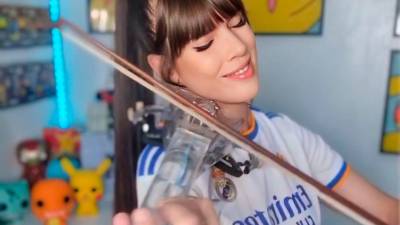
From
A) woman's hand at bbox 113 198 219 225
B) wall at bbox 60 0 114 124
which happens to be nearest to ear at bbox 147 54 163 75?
woman's hand at bbox 113 198 219 225

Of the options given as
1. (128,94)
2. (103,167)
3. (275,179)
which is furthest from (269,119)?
(103,167)

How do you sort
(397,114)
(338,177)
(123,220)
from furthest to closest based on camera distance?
1. (397,114)
2. (338,177)
3. (123,220)

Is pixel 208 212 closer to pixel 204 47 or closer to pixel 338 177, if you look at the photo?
pixel 204 47

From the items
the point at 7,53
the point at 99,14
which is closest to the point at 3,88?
the point at 7,53

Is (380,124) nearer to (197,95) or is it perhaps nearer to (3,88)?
(197,95)

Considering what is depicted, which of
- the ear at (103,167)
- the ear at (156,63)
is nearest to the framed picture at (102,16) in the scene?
the ear at (156,63)

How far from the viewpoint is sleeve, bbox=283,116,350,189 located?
441 millimetres

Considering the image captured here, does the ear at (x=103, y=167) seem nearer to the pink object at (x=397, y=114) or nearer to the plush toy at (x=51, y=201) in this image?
the plush toy at (x=51, y=201)

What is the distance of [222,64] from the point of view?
12.1 inches

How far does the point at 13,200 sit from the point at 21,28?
29cm

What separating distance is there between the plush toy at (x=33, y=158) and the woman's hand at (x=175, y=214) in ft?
1.49

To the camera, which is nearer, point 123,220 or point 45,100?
point 123,220

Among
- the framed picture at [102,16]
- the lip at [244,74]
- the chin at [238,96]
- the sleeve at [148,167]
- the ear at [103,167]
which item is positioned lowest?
the ear at [103,167]

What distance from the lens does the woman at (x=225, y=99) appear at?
0.30m
